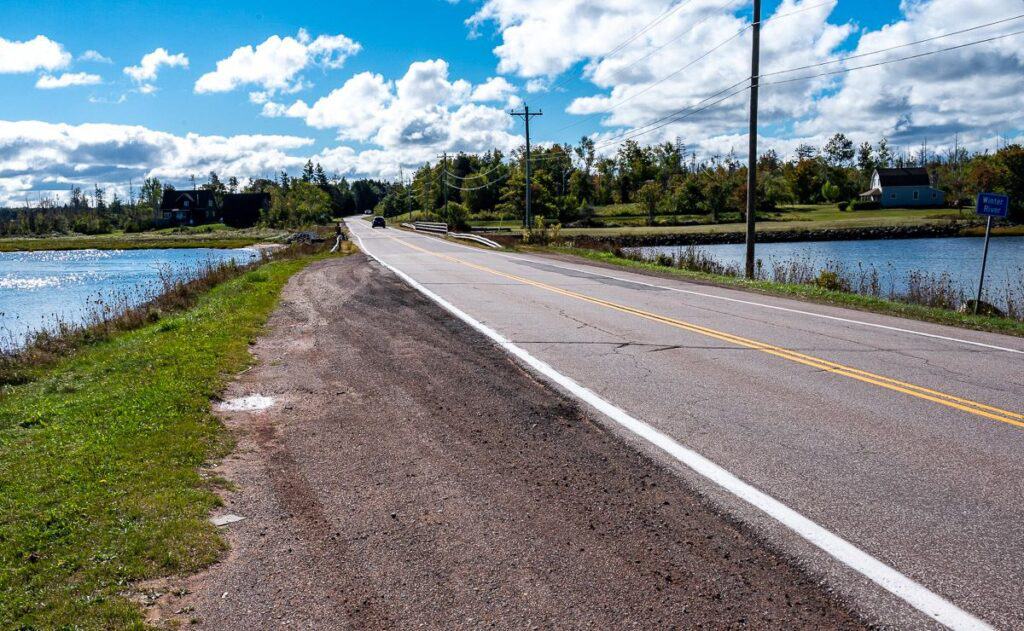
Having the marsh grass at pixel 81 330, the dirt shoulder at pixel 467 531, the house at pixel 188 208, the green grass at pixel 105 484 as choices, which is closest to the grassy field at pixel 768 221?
the marsh grass at pixel 81 330

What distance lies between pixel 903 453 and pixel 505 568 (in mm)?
3438

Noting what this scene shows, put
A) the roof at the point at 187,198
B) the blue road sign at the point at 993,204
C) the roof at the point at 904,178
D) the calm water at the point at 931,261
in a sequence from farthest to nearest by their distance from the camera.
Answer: the roof at the point at 187,198 → the roof at the point at 904,178 → the calm water at the point at 931,261 → the blue road sign at the point at 993,204

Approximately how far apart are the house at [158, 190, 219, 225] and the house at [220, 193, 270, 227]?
14.4 ft

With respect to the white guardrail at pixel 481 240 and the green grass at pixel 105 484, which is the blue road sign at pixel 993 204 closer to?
the green grass at pixel 105 484

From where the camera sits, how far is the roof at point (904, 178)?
107188mm

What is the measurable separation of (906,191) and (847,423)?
384ft

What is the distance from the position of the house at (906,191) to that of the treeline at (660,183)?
264 cm

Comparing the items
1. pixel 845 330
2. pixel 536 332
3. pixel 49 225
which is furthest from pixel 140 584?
pixel 49 225

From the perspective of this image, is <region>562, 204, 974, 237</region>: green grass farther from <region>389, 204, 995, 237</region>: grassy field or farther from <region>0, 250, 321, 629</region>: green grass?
<region>0, 250, 321, 629</region>: green grass

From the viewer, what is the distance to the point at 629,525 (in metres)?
4.30

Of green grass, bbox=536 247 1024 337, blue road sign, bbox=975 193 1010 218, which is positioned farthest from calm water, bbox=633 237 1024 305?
blue road sign, bbox=975 193 1010 218

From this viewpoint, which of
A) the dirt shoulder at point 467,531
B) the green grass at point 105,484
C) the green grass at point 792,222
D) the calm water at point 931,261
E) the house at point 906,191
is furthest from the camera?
the house at point 906,191

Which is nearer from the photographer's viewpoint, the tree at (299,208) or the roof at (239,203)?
the tree at (299,208)

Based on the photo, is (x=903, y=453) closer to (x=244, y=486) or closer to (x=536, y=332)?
(x=244, y=486)
